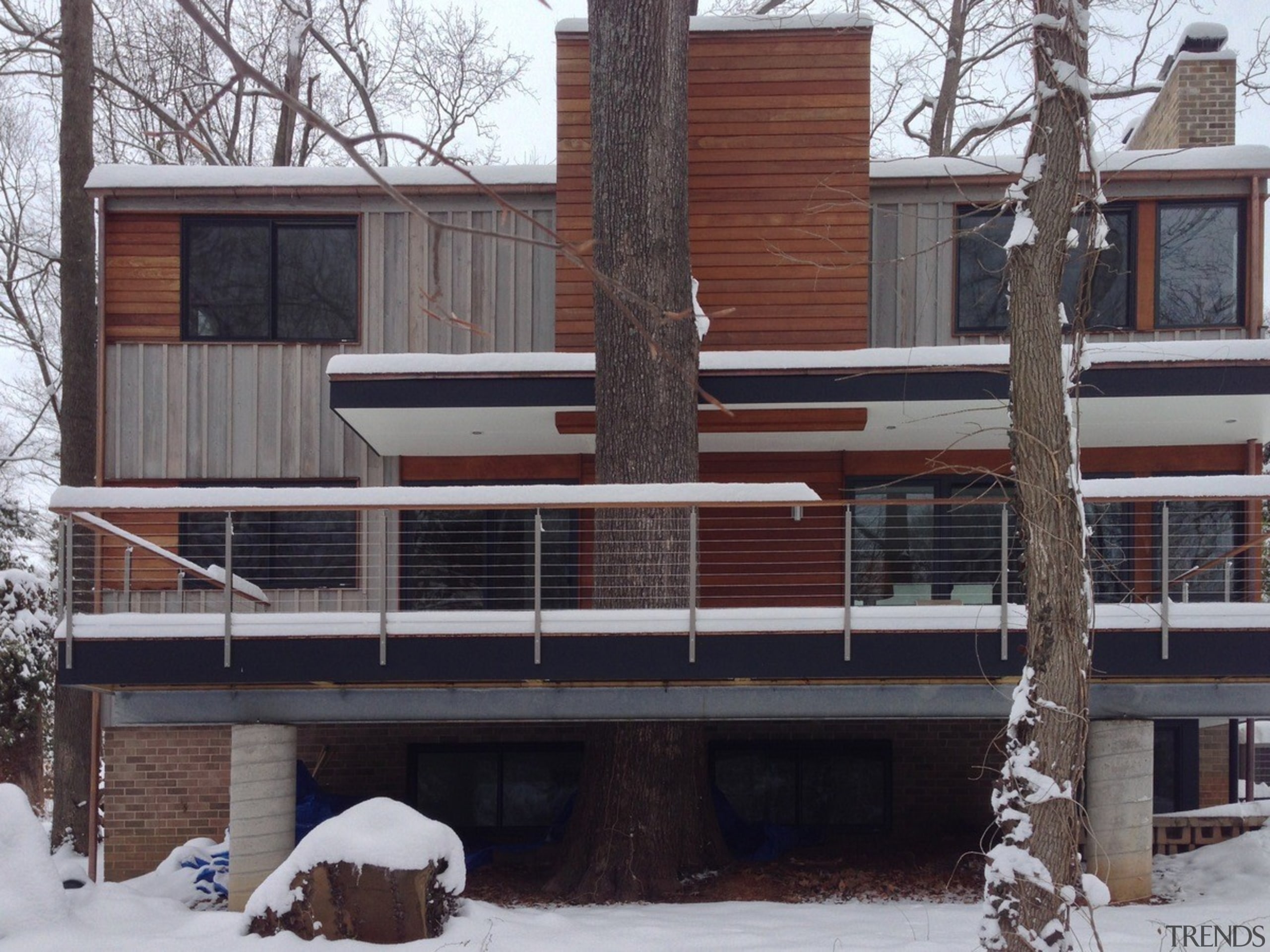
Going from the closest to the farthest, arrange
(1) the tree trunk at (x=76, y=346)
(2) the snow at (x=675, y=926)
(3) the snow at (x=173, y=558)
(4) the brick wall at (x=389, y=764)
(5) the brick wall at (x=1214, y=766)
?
(2) the snow at (x=675, y=926)
(3) the snow at (x=173, y=558)
(4) the brick wall at (x=389, y=764)
(5) the brick wall at (x=1214, y=766)
(1) the tree trunk at (x=76, y=346)

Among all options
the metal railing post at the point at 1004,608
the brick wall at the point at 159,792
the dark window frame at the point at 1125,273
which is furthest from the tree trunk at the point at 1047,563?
the brick wall at the point at 159,792

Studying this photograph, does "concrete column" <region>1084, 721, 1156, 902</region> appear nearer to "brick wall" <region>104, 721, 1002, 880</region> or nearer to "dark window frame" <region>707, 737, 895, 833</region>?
"brick wall" <region>104, 721, 1002, 880</region>

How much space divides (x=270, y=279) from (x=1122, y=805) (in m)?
8.82

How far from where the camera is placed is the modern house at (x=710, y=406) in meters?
10.2

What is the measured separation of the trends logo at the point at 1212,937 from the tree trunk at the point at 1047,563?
1883 millimetres

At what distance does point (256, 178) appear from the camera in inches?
448

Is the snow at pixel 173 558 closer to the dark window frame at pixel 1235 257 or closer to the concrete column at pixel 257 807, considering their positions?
the concrete column at pixel 257 807

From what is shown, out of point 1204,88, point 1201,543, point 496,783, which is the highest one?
point 1204,88

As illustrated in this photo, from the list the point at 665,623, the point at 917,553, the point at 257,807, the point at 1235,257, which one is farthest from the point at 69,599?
the point at 1235,257

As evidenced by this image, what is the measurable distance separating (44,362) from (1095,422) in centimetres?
1925

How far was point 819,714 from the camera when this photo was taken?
812 centimetres

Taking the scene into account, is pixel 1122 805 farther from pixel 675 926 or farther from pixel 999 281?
pixel 999 281

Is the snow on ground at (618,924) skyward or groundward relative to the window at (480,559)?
groundward

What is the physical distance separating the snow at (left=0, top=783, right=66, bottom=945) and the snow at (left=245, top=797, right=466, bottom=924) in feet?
4.71
